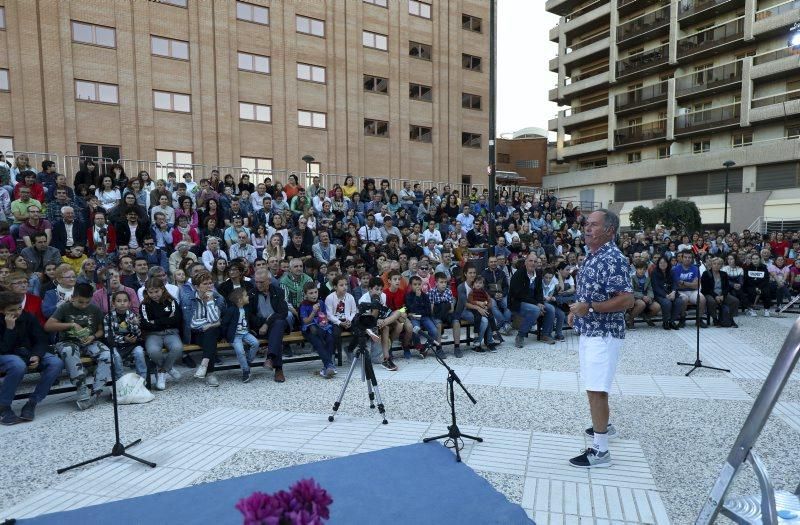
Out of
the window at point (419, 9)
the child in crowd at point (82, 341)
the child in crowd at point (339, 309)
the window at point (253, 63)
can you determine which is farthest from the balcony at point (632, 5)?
the child in crowd at point (82, 341)

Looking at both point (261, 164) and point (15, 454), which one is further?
point (261, 164)

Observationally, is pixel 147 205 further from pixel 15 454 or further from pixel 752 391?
pixel 752 391

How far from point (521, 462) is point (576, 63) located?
154 ft

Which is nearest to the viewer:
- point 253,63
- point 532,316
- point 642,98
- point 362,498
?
point 362,498

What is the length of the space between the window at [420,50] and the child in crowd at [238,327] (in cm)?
2629

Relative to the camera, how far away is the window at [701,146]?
35781mm

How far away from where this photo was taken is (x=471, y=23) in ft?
104

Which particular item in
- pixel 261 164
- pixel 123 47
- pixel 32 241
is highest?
pixel 123 47

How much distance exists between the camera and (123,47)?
871 inches

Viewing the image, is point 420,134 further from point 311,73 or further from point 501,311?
point 501,311

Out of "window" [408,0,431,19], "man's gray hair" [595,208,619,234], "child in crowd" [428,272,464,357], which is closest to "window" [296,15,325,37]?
"window" [408,0,431,19]

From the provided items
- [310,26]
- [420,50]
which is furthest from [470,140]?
[310,26]

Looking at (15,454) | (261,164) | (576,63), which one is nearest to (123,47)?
(261,164)

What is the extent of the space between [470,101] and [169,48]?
1791cm
